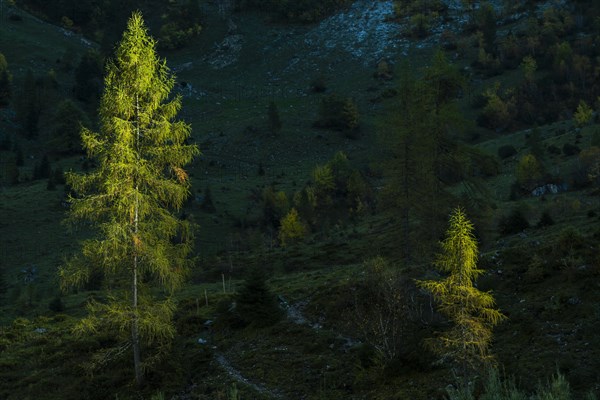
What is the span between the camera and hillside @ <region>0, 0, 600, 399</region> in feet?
63.0

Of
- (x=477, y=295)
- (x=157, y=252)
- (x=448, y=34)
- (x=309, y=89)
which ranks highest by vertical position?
(x=448, y=34)

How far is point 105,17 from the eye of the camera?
19950cm

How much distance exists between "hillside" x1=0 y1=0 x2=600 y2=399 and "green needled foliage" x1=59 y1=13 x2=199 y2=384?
2.19m

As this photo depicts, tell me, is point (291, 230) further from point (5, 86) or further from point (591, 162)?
point (5, 86)

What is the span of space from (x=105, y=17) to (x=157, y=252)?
684ft

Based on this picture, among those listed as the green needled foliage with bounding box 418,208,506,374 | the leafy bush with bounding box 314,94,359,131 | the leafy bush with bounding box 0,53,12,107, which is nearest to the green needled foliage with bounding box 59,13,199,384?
the green needled foliage with bounding box 418,208,506,374

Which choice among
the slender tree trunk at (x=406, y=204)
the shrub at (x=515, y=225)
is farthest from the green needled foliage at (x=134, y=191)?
the shrub at (x=515, y=225)

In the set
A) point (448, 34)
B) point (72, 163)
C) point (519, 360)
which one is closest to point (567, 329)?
point (519, 360)

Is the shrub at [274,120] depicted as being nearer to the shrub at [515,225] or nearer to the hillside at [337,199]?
the hillside at [337,199]

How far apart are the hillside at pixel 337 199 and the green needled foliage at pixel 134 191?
2.19 meters

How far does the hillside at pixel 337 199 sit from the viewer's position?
19188 mm

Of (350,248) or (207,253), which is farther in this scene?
(207,253)

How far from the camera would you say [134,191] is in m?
17.7

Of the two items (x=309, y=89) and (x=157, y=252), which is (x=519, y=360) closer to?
(x=157, y=252)
